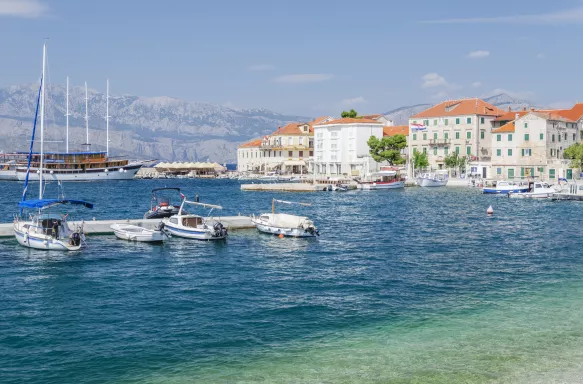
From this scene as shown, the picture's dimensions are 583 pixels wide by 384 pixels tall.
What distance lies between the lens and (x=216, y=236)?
44.7m

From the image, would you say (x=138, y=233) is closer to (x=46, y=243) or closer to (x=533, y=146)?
(x=46, y=243)

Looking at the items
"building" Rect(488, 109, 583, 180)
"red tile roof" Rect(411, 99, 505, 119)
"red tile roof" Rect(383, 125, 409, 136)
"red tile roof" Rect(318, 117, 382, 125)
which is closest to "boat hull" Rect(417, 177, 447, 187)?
"building" Rect(488, 109, 583, 180)

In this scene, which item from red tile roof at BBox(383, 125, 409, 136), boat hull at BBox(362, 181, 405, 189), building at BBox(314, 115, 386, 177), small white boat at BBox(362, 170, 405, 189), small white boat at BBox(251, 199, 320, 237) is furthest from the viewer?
red tile roof at BBox(383, 125, 409, 136)

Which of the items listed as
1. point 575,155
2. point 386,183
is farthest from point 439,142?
point 575,155

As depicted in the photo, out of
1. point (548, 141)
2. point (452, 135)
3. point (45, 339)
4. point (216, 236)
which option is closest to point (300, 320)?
point (45, 339)

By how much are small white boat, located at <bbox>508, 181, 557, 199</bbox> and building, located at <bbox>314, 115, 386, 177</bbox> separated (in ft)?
161

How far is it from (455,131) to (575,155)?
27.5 meters

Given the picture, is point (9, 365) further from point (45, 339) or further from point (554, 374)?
point (554, 374)

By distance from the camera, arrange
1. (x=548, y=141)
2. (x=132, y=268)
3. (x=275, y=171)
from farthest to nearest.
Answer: (x=275, y=171) → (x=548, y=141) → (x=132, y=268)

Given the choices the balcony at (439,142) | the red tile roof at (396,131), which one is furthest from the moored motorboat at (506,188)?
the red tile roof at (396,131)

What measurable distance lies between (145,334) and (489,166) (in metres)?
98.4

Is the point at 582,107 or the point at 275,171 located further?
the point at 275,171

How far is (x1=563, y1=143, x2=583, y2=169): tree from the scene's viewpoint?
9938 cm

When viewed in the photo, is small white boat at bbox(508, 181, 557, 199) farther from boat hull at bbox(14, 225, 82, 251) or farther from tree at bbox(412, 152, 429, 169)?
boat hull at bbox(14, 225, 82, 251)
